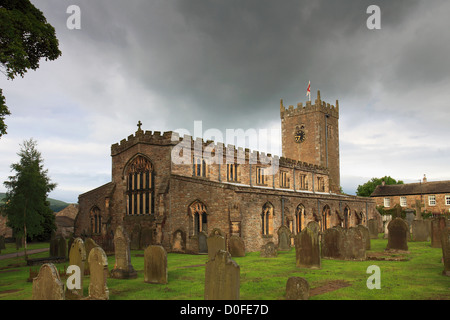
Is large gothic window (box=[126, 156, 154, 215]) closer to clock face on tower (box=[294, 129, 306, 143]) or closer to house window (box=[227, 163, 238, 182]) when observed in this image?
house window (box=[227, 163, 238, 182])

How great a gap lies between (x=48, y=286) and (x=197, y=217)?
595 inches

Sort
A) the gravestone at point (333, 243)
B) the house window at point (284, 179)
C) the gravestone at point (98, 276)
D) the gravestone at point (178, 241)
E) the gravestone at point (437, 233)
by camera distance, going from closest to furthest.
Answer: the gravestone at point (98, 276), the gravestone at point (333, 243), the gravestone at point (437, 233), the gravestone at point (178, 241), the house window at point (284, 179)

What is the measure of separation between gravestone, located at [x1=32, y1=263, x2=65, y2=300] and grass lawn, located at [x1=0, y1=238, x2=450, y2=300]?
195 cm

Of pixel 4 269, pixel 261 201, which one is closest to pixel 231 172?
pixel 261 201

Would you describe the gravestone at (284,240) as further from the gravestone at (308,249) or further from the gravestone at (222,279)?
the gravestone at (222,279)

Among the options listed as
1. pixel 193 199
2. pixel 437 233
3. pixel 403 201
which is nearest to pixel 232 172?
pixel 193 199

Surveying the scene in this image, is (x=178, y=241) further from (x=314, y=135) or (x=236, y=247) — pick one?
(x=314, y=135)

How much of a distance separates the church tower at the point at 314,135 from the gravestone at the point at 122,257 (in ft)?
110

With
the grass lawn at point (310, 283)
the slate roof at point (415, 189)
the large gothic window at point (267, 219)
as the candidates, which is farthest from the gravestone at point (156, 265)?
the slate roof at point (415, 189)

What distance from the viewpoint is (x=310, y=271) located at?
12.6m

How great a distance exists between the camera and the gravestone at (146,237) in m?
23.3

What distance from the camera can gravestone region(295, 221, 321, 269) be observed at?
1320 cm

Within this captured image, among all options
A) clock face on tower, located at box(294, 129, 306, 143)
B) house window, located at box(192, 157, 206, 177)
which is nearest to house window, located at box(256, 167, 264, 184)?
house window, located at box(192, 157, 206, 177)
